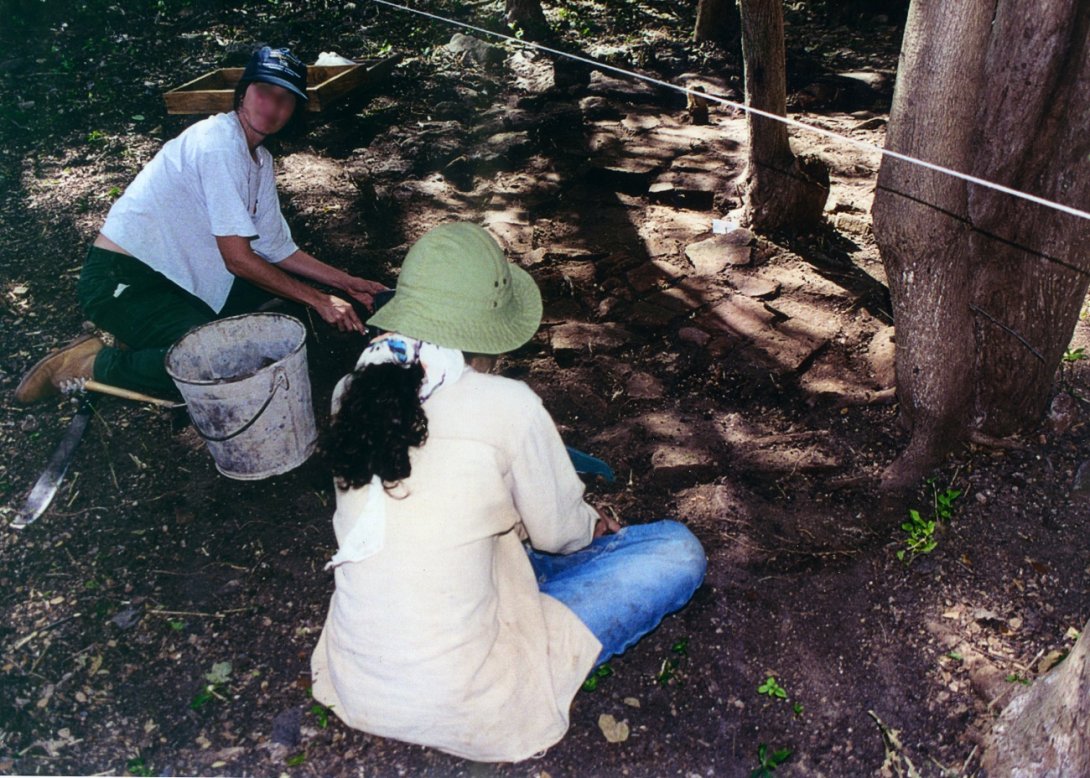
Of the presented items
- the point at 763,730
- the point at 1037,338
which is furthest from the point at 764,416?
the point at 763,730

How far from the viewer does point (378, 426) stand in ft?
6.41

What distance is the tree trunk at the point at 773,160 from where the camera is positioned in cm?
490

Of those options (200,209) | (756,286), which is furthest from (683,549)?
(200,209)

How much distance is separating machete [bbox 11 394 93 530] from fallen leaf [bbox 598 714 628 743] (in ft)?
8.67

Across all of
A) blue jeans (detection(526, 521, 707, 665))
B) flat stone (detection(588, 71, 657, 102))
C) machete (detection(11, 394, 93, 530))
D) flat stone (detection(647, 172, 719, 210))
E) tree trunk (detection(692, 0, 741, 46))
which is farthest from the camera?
tree trunk (detection(692, 0, 741, 46))

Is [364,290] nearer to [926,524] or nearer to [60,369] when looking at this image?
[60,369]

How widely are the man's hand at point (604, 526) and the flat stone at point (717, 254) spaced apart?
248 cm

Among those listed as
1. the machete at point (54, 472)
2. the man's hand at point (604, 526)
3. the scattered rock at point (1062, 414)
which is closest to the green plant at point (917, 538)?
the scattered rock at point (1062, 414)

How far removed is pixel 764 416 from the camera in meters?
3.82

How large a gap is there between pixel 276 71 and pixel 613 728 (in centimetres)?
289

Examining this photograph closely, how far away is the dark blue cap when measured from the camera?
3.41 metres

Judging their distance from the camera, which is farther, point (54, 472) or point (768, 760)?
point (54, 472)

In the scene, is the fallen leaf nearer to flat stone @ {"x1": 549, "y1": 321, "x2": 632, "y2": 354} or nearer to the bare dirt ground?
the bare dirt ground

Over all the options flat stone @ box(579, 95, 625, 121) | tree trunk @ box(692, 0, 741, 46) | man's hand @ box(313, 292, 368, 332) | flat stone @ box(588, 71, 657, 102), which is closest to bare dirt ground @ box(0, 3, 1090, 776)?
man's hand @ box(313, 292, 368, 332)
